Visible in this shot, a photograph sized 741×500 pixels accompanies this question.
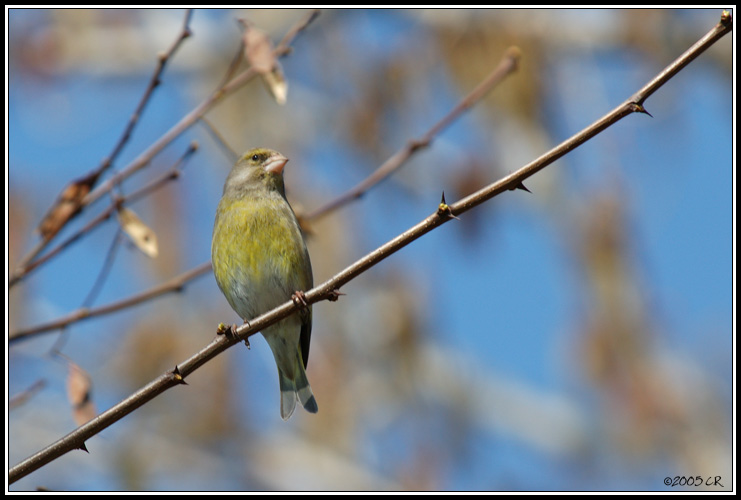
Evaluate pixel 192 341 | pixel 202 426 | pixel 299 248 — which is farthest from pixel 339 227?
pixel 299 248

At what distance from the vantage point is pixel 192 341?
1070 centimetres

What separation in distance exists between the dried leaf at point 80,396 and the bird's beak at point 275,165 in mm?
2182

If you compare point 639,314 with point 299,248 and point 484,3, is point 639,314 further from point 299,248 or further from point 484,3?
point 299,248

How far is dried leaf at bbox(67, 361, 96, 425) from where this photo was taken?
3090 millimetres

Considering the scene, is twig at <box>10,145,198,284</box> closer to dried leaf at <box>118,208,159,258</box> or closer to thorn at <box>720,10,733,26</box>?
dried leaf at <box>118,208,159,258</box>

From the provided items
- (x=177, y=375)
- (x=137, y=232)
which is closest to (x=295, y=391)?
(x=137, y=232)

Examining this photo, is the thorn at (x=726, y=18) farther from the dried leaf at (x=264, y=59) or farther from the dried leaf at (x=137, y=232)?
the dried leaf at (x=137, y=232)

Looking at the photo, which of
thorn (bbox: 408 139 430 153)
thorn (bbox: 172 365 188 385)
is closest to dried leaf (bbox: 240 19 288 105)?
thorn (bbox: 408 139 430 153)

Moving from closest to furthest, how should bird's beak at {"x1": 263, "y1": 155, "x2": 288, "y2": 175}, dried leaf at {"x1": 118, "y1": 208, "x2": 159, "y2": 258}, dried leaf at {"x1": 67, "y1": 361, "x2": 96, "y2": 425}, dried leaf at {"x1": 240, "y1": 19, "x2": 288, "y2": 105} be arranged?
dried leaf at {"x1": 67, "y1": 361, "x2": 96, "y2": 425} → dried leaf at {"x1": 240, "y1": 19, "x2": 288, "y2": 105} → dried leaf at {"x1": 118, "y1": 208, "x2": 159, "y2": 258} → bird's beak at {"x1": 263, "y1": 155, "x2": 288, "y2": 175}

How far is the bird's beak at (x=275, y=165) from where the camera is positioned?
5035 mm

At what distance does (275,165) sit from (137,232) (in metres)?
1.70

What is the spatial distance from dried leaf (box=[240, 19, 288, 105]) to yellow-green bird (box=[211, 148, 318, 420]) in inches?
53.2

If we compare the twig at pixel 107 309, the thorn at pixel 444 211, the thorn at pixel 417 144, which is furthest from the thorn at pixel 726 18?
the twig at pixel 107 309

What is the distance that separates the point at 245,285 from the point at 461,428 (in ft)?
20.2
